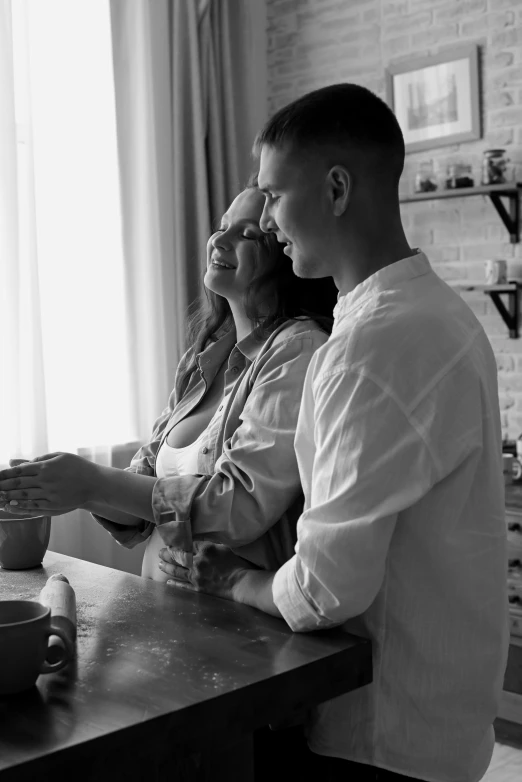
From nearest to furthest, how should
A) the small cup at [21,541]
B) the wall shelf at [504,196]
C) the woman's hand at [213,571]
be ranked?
1. the woman's hand at [213,571]
2. the small cup at [21,541]
3. the wall shelf at [504,196]

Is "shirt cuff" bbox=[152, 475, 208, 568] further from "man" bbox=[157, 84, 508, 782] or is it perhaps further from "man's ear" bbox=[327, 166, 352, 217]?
"man's ear" bbox=[327, 166, 352, 217]

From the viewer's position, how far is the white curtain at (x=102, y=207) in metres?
3.34

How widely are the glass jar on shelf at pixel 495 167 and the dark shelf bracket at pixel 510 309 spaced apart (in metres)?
0.41

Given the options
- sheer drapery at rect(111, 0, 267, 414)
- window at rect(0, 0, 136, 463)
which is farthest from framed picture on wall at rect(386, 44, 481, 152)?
window at rect(0, 0, 136, 463)

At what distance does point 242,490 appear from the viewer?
56.3 inches

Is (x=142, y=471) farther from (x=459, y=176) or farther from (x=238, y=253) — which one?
(x=459, y=176)

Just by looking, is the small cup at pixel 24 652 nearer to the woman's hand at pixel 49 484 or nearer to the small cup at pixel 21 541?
the woman's hand at pixel 49 484

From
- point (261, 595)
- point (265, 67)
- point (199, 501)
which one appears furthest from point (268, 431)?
point (265, 67)

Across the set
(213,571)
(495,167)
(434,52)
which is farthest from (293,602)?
(434,52)

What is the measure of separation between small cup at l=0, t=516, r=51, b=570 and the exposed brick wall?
92.0 inches

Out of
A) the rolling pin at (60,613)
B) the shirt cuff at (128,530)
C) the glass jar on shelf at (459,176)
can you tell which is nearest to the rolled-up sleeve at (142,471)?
the shirt cuff at (128,530)

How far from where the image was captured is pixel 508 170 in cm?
353

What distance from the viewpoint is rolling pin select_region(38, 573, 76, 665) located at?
1.10 meters

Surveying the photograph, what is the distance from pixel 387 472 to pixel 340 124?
460mm
